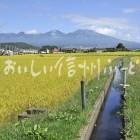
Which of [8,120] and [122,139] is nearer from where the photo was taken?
[122,139]

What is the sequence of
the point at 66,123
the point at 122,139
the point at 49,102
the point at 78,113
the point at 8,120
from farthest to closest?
the point at 49,102
the point at 8,120
the point at 78,113
the point at 66,123
the point at 122,139

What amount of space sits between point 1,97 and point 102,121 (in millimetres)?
4927

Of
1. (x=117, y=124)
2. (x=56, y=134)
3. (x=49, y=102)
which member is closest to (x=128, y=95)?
(x=49, y=102)

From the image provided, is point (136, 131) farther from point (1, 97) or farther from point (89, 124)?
point (1, 97)

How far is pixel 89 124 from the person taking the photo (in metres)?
7.83

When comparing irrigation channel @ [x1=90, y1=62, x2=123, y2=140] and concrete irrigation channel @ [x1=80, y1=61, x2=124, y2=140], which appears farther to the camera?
irrigation channel @ [x1=90, y1=62, x2=123, y2=140]

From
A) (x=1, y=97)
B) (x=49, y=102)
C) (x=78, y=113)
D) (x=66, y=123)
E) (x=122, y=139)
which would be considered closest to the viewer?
(x=122, y=139)

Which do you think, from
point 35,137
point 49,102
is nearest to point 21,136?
point 35,137

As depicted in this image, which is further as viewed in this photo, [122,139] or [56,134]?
[122,139]

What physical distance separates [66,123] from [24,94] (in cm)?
669

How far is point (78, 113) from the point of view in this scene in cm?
875

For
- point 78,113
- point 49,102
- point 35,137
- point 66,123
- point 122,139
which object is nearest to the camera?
point 35,137

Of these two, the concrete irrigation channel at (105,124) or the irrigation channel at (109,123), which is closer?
the concrete irrigation channel at (105,124)

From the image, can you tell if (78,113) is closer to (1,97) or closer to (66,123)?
(66,123)
